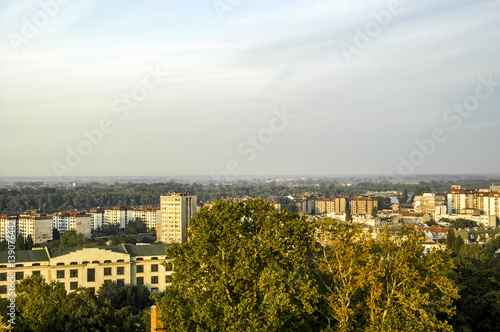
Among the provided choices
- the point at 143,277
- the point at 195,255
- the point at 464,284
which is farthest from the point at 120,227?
the point at 195,255

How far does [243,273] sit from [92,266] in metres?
11.2

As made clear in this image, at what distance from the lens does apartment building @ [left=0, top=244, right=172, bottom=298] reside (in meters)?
16.6

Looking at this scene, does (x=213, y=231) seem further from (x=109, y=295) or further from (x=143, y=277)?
(x=143, y=277)

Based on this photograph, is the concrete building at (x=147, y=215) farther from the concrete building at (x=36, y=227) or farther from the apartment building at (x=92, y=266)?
the apartment building at (x=92, y=266)

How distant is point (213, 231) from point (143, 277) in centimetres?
1074

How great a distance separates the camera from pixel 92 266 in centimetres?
1706

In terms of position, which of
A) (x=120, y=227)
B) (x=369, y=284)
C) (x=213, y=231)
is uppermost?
(x=213, y=231)

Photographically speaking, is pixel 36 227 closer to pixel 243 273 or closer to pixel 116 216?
pixel 116 216

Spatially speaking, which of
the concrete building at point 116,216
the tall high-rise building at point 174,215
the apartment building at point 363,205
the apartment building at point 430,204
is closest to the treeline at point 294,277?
the tall high-rise building at point 174,215

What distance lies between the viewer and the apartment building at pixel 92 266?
54.5 ft

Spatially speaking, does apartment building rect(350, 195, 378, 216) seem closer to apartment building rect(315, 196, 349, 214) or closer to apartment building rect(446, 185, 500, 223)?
apartment building rect(315, 196, 349, 214)

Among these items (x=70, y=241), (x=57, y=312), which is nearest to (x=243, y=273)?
(x=57, y=312)

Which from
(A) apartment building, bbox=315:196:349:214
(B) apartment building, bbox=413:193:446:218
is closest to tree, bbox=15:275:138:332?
(B) apartment building, bbox=413:193:446:218

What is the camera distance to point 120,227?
46.0 metres
